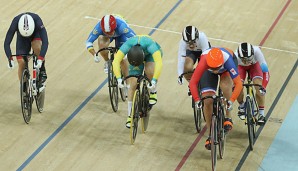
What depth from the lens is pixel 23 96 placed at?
1040 cm

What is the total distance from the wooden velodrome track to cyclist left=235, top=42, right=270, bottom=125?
1.66 ft

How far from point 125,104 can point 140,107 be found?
122cm

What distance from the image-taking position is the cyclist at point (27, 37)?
10.2 meters

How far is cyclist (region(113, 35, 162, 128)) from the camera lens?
379 inches

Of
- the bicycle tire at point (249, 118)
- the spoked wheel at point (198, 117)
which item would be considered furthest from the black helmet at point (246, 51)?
the spoked wheel at point (198, 117)

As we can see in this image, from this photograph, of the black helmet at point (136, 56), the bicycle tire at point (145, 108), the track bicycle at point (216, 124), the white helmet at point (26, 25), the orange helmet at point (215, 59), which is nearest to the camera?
the orange helmet at point (215, 59)

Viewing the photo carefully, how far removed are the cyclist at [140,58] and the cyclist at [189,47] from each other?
1.28 ft

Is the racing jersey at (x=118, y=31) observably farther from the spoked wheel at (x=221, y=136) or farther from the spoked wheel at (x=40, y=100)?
the spoked wheel at (x=221, y=136)

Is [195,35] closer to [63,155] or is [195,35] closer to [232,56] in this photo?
[232,56]

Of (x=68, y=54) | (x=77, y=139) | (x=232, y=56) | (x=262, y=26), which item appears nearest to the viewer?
(x=232, y=56)

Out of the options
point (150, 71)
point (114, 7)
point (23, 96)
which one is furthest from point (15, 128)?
point (114, 7)

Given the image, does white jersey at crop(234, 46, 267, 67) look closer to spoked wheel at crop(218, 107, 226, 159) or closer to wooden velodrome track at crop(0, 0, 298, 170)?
spoked wheel at crop(218, 107, 226, 159)

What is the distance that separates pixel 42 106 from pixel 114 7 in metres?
4.14

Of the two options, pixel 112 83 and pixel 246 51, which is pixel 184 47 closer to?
pixel 246 51
